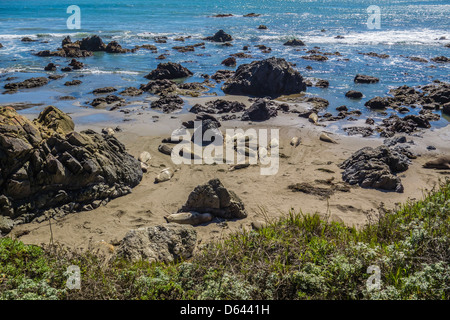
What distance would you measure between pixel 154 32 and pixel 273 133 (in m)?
30.5

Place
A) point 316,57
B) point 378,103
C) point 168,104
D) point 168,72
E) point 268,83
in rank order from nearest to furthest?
point 378,103
point 168,104
point 268,83
point 168,72
point 316,57

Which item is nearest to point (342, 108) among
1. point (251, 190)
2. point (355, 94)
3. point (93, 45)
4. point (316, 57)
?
point (355, 94)

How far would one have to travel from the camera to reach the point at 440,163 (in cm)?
1089

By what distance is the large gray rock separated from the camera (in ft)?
21.1

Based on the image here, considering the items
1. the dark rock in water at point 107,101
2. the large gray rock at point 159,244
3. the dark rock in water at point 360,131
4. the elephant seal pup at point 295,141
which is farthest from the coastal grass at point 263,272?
the dark rock in water at point 107,101

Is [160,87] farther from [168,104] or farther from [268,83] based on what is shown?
[268,83]

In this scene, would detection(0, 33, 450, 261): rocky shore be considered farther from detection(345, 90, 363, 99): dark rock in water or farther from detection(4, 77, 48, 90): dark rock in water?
detection(4, 77, 48, 90): dark rock in water

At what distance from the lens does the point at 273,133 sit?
45.2ft

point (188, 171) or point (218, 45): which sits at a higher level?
point (218, 45)

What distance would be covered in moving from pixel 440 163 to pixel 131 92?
44.5 ft

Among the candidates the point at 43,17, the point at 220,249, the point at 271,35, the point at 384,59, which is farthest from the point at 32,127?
the point at 43,17

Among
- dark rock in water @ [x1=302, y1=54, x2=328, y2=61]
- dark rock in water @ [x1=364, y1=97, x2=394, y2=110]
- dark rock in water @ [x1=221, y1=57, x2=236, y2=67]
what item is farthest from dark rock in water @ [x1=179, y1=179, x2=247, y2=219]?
dark rock in water @ [x1=302, y1=54, x2=328, y2=61]

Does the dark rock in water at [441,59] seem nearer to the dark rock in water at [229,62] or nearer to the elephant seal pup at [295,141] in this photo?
the dark rock in water at [229,62]

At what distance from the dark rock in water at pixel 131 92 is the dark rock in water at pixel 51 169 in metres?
8.66
